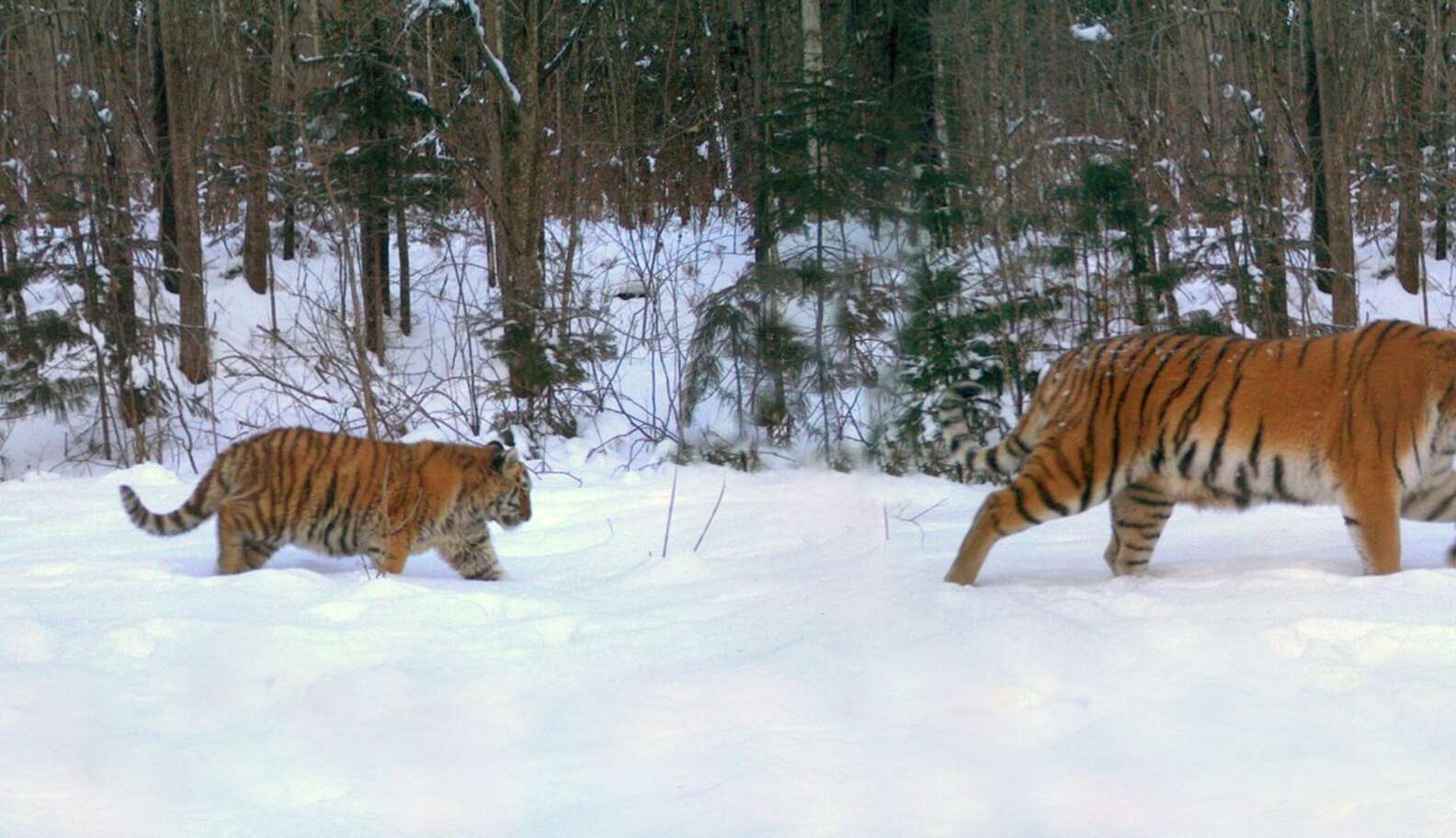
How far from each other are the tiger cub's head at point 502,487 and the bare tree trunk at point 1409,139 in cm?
1005

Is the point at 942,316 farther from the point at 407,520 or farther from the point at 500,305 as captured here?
the point at 407,520

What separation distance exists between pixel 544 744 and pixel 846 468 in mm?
6486

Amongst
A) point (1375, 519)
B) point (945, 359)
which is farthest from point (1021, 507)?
point (945, 359)

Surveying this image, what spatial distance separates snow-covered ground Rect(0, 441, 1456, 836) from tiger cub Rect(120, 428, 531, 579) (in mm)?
203

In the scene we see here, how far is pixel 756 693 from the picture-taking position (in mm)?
3711

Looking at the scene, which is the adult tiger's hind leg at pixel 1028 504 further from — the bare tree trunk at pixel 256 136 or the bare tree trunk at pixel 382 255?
the bare tree trunk at pixel 256 136

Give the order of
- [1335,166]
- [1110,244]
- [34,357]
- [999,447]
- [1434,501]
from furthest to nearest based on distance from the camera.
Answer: [34,357] < [1335,166] < [1110,244] < [999,447] < [1434,501]

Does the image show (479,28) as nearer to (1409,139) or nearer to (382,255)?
(382,255)

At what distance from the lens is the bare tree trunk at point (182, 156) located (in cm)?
1405

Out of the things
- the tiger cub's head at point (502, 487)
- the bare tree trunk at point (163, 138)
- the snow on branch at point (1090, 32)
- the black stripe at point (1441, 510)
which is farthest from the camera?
the bare tree trunk at point (163, 138)

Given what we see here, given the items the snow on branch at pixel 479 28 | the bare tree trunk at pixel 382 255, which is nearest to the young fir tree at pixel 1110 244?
the snow on branch at pixel 479 28

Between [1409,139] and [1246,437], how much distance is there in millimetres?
9772

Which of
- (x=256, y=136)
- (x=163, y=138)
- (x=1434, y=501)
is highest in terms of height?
(x=256, y=136)

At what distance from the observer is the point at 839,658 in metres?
4.05
